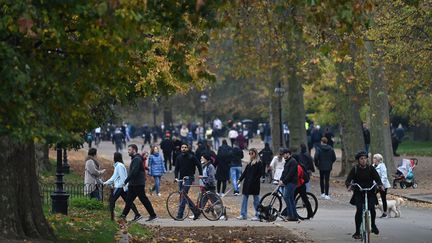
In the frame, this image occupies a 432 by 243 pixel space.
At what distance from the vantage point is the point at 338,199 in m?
34.3

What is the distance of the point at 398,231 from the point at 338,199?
11736mm

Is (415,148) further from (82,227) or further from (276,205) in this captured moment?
(82,227)

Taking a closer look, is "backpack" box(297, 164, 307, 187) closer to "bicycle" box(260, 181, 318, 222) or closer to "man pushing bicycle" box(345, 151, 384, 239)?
"bicycle" box(260, 181, 318, 222)

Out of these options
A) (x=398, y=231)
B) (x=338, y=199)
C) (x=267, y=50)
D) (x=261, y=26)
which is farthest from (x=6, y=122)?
(x=267, y=50)

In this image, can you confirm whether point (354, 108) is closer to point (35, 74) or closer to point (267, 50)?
point (267, 50)

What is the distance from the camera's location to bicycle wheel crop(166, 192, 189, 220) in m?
26.2

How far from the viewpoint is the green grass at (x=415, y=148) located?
6151 centimetres

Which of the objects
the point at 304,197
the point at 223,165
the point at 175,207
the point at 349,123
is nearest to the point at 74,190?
the point at 175,207

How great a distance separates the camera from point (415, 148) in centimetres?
6919

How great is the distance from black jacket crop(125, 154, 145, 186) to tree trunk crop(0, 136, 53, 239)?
7.33 meters

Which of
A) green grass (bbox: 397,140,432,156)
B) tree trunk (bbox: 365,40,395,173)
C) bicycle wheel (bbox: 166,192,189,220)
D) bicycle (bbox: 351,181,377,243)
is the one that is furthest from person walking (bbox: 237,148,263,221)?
green grass (bbox: 397,140,432,156)

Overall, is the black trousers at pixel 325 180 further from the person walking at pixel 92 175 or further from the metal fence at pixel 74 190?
the person walking at pixel 92 175

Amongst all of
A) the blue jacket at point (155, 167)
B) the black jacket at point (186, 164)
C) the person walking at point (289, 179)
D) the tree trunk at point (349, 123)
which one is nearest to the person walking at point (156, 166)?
the blue jacket at point (155, 167)

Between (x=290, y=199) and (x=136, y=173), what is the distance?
134 inches
